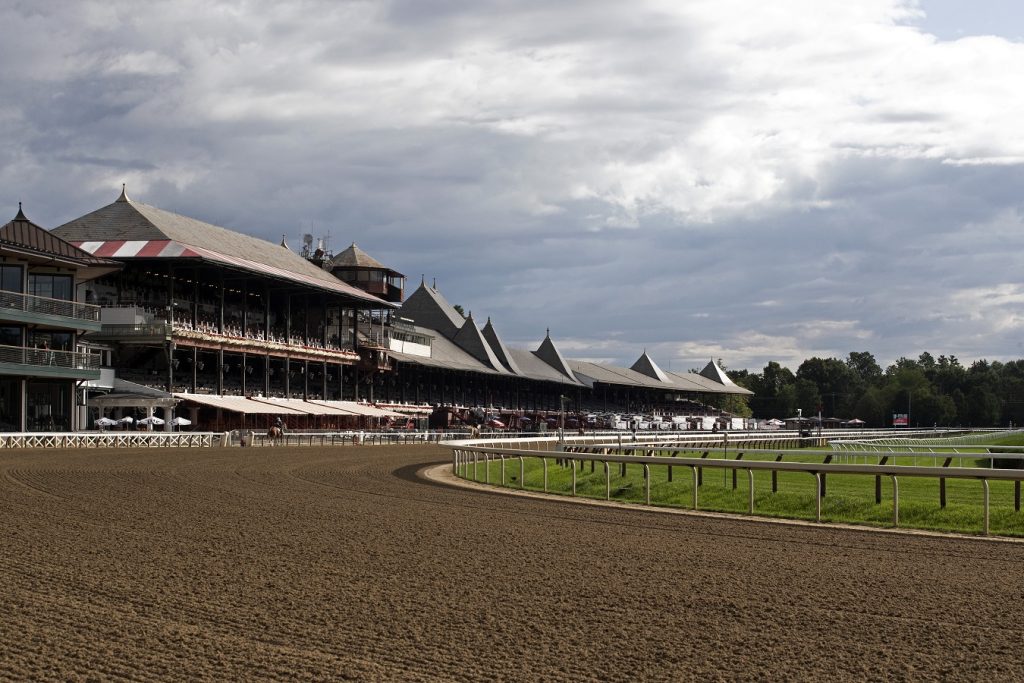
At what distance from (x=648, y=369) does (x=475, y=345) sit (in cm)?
3662

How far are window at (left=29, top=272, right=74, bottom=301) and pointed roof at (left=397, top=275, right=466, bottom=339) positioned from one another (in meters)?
59.9

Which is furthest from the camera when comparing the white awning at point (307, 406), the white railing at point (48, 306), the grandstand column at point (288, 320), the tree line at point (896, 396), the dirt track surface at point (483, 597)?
the tree line at point (896, 396)

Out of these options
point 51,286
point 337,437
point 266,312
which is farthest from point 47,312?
point 266,312

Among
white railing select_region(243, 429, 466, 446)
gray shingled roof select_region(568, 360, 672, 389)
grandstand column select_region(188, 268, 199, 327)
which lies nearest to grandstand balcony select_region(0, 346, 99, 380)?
white railing select_region(243, 429, 466, 446)

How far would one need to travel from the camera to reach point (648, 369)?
138 m

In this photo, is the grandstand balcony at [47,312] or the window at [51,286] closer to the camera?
the grandstand balcony at [47,312]

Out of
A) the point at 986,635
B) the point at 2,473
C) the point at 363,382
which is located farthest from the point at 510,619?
the point at 363,382

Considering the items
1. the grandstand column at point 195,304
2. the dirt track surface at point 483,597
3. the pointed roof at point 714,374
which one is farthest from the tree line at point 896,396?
the dirt track surface at point 483,597

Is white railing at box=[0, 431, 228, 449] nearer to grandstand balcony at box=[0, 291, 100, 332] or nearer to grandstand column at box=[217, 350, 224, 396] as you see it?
grandstand balcony at box=[0, 291, 100, 332]

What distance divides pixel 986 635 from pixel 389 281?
8696cm

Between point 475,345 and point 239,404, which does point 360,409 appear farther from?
point 475,345

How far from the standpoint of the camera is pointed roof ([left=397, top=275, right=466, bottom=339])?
11281 centimetres

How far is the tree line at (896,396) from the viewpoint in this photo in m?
140

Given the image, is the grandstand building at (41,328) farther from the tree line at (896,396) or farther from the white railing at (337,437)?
the tree line at (896,396)
